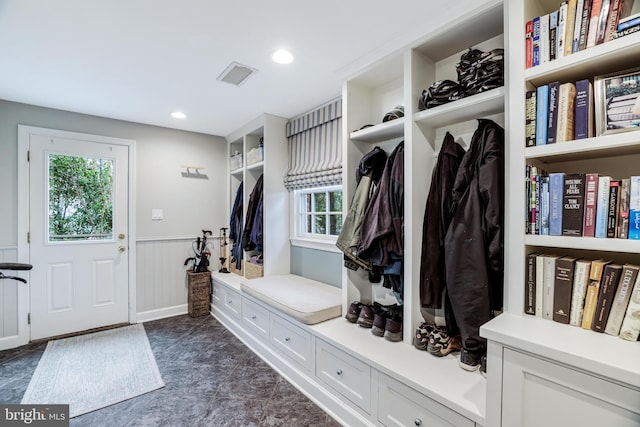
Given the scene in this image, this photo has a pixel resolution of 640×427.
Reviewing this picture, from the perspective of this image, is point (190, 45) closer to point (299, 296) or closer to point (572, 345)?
point (299, 296)

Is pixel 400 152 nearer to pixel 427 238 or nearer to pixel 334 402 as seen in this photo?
pixel 427 238

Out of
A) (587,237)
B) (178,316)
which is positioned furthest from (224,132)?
(587,237)

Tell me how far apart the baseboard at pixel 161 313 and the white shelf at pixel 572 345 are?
3.57 m

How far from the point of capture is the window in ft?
9.36

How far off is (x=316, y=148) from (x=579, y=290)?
225 centimetres

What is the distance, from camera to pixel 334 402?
1.83 m

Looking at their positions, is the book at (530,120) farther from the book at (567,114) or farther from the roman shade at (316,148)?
→ the roman shade at (316,148)

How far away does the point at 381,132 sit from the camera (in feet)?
6.59

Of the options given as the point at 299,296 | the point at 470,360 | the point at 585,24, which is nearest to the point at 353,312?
the point at 299,296

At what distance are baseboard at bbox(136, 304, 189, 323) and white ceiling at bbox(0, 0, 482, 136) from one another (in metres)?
2.32

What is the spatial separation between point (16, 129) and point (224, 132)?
6.48 feet

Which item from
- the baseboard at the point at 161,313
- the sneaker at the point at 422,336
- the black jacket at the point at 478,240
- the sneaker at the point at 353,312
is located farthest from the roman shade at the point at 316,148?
the baseboard at the point at 161,313

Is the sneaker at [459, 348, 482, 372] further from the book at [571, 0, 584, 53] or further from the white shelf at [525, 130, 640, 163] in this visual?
the book at [571, 0, 584, 53]

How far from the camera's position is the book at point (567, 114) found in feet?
3.78
